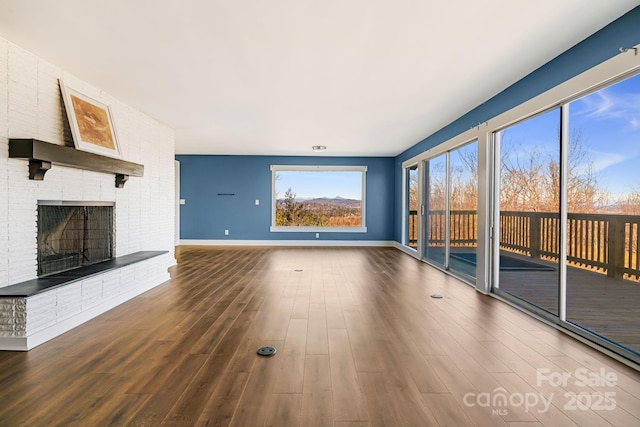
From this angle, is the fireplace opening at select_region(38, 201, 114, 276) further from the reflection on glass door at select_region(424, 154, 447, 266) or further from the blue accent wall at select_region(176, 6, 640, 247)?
the reflection on glass door at select_region(424, 154, 447, 266)

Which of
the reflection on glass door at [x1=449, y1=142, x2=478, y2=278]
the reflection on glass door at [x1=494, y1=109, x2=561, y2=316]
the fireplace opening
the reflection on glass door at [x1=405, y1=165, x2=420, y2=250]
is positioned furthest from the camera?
the reflection on glass door at [x1=405, y1=165, x2=420, y2=250]

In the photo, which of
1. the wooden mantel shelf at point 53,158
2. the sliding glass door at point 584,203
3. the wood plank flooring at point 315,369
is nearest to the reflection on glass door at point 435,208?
the sliding glass door at point 584,203

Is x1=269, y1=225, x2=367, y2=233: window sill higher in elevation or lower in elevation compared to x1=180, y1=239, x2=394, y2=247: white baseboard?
higher

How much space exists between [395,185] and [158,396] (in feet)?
26.7

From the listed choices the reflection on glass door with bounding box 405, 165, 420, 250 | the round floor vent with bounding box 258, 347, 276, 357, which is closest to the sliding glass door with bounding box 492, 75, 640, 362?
the round floor vent with bounding box 258, 347, 276, 357

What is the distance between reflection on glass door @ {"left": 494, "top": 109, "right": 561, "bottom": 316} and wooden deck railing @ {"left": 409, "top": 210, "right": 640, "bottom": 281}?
0.04 ft

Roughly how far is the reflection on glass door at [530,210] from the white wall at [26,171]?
4807mm

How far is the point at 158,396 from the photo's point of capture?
1.93 m

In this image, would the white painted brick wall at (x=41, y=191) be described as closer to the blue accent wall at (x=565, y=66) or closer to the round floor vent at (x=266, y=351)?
the round floor vent at (x=266, y=351)

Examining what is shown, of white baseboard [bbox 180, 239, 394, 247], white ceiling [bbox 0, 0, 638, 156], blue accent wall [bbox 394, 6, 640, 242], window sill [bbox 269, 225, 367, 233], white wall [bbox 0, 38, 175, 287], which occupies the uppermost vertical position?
white ceiling [bbox 0, 0, 638, 156]

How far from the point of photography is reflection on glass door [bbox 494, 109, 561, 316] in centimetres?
364

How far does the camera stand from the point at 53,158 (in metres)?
3.07

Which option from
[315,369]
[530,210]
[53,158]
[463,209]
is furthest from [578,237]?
[53,158]

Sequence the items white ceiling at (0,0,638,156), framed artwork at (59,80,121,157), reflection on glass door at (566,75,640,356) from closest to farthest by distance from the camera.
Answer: white ceiling at (0,0,638,156), reflection on glass door at (566,75,640,356), framed artwork at (59,80,121,157)
